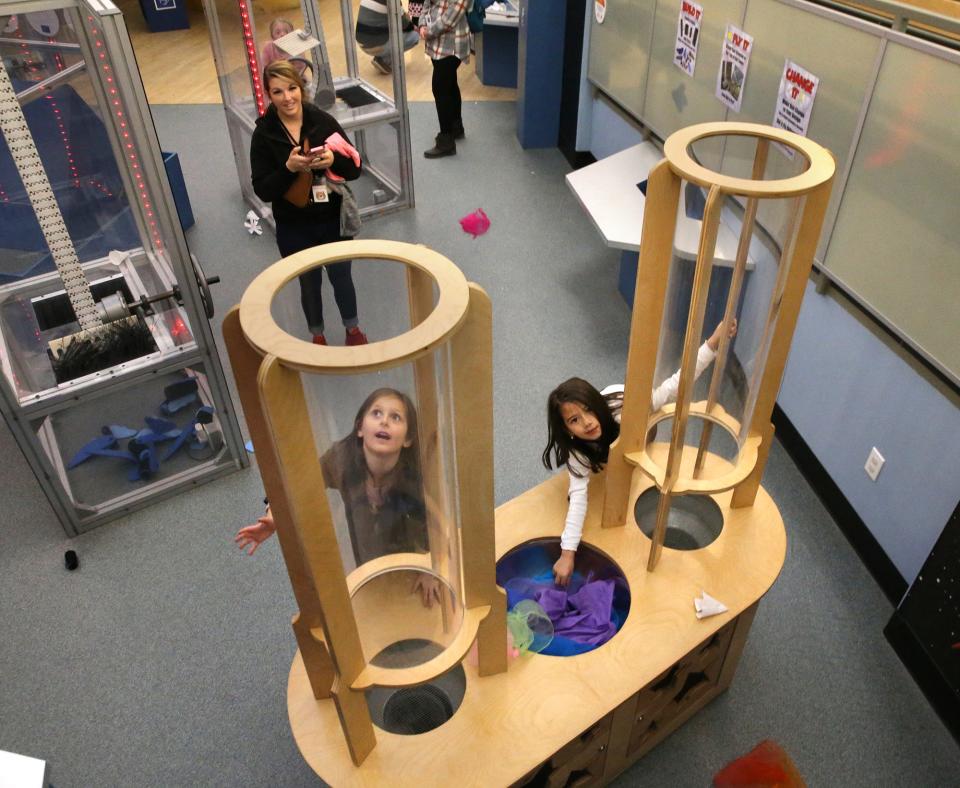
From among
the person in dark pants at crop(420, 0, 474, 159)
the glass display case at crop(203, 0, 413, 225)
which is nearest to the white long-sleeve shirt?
the glass display case at crop(203, 0, 413, 225)

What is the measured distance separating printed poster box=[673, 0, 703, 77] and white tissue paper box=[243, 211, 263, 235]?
2.31 metres

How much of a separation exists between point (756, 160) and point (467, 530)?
903 millimetres

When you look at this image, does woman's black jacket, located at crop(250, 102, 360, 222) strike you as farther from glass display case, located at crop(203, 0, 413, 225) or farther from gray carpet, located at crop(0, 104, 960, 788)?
gray carpet, located at crop(0, 104, 960, 788)

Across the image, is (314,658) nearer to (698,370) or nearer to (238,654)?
(238,654)

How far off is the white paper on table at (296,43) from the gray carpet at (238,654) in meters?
1.66

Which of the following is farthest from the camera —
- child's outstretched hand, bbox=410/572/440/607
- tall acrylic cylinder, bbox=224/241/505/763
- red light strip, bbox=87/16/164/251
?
red light strip, bbox=87/16/164/251

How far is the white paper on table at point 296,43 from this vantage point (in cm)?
339

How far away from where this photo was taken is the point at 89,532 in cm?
257

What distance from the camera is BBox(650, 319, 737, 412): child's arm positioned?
163cm

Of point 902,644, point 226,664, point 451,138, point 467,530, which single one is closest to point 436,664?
point 467,530

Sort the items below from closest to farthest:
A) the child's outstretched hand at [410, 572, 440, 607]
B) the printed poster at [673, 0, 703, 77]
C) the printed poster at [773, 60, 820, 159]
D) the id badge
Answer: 1. the child's outstretched hand at [410, 572, 440, 607]
2. the printed poster at [773, 60, 820, 159]
3. the id badge
4. the printed poster at [673, 0, 703, 77]

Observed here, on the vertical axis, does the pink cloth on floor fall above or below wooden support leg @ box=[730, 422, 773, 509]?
below

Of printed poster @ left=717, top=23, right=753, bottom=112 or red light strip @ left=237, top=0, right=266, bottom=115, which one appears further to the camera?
red light strip @ left=237, top=0, right=266, bottom=115

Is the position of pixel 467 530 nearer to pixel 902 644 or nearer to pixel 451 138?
pixel 902 644
